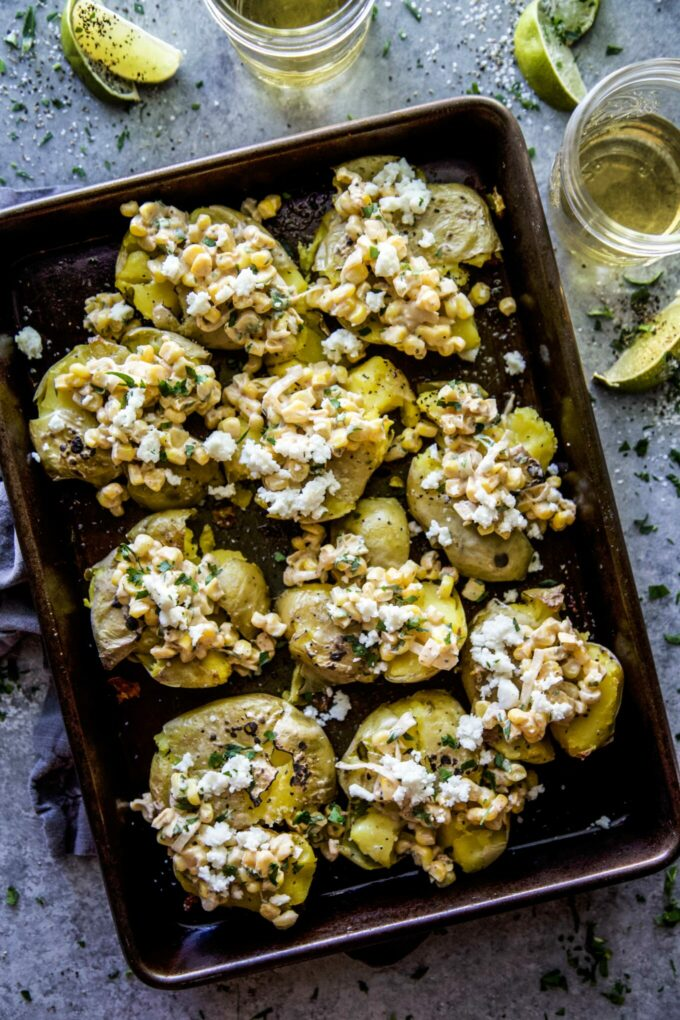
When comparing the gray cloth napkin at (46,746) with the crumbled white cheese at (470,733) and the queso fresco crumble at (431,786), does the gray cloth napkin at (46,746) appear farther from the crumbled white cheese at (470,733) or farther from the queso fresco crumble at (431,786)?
the crumbled white cheese at (470,733)

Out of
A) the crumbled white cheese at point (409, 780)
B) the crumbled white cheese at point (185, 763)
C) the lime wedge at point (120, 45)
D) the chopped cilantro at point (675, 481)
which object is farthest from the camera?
the chopped cilantro at point (675, 481)

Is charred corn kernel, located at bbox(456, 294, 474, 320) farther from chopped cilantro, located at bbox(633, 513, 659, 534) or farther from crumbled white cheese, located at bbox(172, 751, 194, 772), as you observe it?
crumbled white cheese, located at bbox(172, 751, 194, 772)

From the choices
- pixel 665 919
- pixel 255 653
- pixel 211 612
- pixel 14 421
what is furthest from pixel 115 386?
pixel 665 919

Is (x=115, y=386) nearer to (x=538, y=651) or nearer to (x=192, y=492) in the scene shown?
(x=192, y=492)

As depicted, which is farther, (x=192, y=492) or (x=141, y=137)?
(x=141, y=137)

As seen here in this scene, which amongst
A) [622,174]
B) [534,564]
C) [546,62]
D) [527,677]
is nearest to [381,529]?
[534,564]

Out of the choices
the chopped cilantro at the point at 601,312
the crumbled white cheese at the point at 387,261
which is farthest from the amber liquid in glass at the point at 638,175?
the crumbled white cheese at the point at 387,261

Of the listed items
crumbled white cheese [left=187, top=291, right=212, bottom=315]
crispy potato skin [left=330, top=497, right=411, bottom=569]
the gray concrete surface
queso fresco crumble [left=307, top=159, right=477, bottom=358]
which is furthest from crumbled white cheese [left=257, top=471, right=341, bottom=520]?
the gray concrete surface
